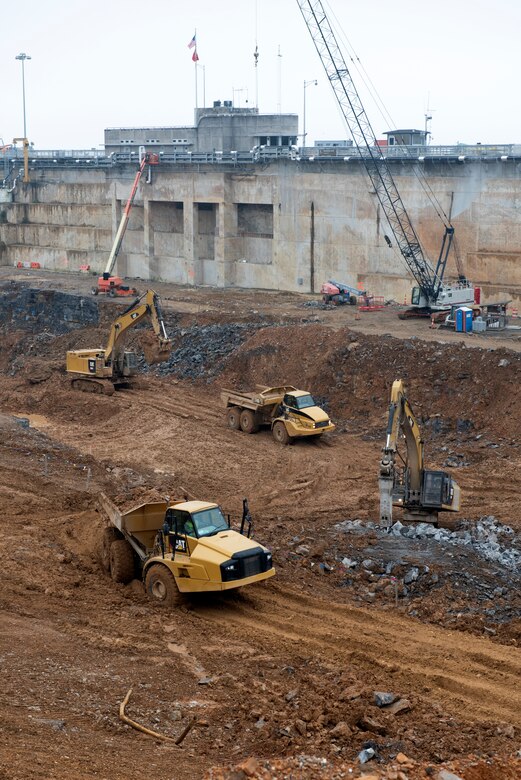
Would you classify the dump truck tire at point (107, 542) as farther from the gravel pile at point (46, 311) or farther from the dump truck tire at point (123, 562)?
the gravel pile at point (46, 311)

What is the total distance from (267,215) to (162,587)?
46793mm

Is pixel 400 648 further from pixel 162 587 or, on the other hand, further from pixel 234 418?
pixel 234 418

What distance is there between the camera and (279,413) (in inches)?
1325

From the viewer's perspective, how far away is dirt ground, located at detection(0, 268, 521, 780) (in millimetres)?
13336

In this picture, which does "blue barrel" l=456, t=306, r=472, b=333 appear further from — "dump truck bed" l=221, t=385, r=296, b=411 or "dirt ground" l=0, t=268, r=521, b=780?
"dump truck bed" l=221, t=385, r=296, b=411

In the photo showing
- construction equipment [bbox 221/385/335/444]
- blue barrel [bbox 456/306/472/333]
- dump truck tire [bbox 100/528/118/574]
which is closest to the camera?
dump truck tire [bbox 100/528/118/574]

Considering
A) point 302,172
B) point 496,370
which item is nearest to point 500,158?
point 302,172

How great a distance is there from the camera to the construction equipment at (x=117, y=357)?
37688 millimetres

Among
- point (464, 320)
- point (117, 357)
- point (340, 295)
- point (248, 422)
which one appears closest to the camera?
point (248, 422)

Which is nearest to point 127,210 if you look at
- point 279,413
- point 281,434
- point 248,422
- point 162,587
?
point 248,422

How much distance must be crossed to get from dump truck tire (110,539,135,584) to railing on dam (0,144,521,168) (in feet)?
122

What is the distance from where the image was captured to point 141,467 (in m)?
30.3

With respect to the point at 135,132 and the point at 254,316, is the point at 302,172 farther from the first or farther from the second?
the point at 135,132

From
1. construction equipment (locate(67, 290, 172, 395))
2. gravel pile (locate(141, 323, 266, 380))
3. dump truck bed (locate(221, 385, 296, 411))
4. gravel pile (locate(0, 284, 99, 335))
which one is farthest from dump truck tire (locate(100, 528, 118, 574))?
gravel pile (locate(0, 284, 99, 335))
